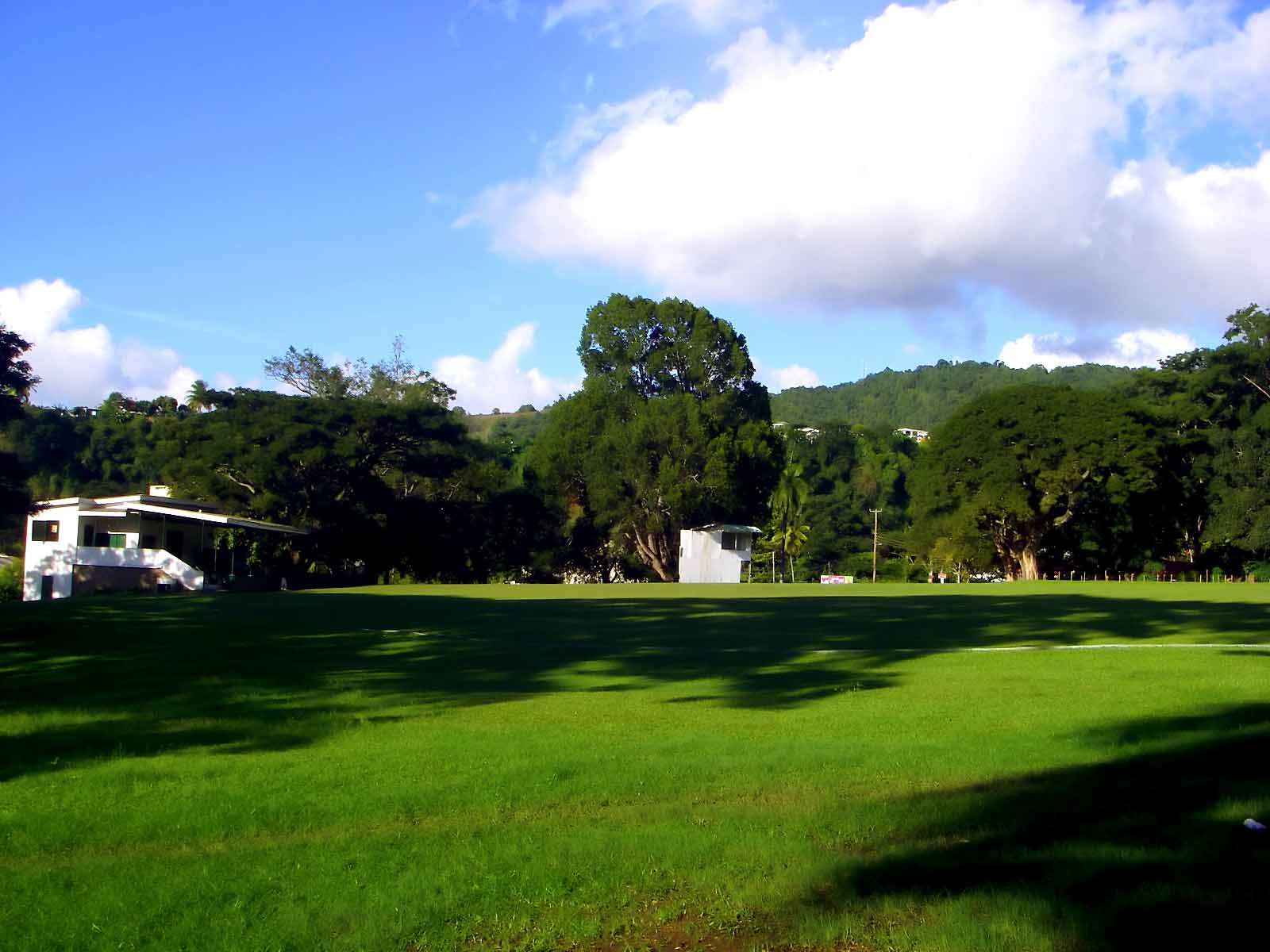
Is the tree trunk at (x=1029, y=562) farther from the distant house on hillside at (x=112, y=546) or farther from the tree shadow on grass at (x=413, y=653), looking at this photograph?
the distant house on hillside at (x=112, y=546)

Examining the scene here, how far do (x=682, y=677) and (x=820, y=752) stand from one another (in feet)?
17.8

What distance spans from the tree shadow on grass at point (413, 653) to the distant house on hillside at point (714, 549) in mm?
37818

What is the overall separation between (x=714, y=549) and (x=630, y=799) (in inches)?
2375

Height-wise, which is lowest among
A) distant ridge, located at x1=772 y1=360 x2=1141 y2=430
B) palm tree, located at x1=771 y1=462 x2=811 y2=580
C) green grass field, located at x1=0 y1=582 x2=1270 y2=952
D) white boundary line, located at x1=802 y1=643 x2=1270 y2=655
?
green grass field, located at x1=0 y1=582 x2=1270 y2=952

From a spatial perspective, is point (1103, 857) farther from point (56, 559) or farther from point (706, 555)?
point (706, 555)

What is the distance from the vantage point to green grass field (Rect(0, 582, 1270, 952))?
571 cm

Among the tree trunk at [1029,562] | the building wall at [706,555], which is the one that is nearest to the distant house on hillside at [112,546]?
the building wall at [706,555]

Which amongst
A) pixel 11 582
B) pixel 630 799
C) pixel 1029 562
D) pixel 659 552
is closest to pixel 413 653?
pixel 630 799

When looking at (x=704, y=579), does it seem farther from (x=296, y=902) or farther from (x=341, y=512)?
(x=296, y=902)

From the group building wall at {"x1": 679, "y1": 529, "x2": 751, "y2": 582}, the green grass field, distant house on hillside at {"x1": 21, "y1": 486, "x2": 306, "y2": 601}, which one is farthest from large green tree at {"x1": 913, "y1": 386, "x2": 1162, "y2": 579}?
the green grass field

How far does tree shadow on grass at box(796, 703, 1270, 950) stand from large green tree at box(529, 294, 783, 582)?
193 feet

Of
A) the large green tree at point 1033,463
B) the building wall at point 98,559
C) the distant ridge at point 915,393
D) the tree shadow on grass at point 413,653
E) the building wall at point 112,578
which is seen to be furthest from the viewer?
the distant ridge at point 915,393

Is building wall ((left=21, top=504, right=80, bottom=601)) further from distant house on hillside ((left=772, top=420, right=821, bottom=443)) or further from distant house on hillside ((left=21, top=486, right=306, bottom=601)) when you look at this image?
distant house on hillside ((left=772, top=420, right=821, bottom=443))

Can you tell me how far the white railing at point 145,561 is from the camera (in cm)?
4812
